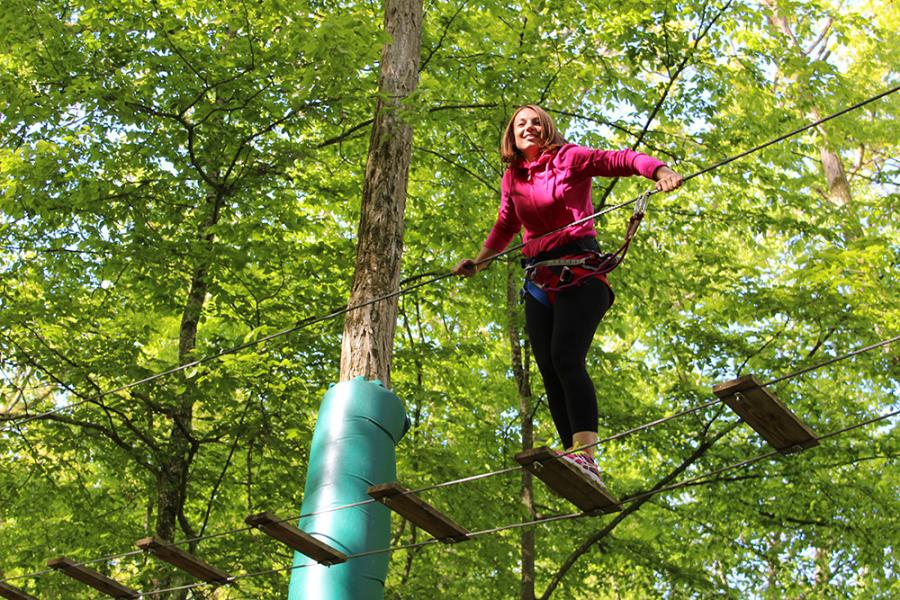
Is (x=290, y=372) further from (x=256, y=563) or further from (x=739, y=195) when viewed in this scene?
(x=739, y=195)

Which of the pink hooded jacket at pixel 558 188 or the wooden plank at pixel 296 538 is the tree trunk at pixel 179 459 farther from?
the pink hooded jacket at pixel 558 188

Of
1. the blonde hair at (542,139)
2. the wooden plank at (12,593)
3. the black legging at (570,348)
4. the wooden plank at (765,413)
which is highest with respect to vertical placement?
the blonde hair at (542,139)

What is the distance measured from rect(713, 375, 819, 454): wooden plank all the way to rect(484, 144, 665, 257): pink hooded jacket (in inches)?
38.5

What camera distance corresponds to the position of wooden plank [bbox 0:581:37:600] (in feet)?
17.0

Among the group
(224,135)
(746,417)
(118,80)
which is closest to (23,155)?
(118,80)

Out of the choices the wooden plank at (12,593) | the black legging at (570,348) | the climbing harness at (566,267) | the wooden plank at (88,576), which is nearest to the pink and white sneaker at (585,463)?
the black legging at (570,348)

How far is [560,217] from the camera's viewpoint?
391cm

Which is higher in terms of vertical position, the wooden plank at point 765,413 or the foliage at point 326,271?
the foliage at point 326,271

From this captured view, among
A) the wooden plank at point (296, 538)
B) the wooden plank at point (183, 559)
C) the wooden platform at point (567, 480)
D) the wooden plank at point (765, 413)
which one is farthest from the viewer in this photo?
the wooden plank at point (183, 559)

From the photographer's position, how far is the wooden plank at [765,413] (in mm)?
3039

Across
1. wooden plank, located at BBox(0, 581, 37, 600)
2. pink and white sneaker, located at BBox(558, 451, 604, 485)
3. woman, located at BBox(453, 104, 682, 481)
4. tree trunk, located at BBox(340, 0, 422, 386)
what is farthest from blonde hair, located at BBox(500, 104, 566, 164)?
wooden plank, located at BBox(0, 581, 37, 600)

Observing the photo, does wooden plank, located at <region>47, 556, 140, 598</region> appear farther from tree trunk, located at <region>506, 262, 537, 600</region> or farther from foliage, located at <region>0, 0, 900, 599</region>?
tree trunk, located at <region>506, 262, 537, 600</region>

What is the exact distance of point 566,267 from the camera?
3721mm

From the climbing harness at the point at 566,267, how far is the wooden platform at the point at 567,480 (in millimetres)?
774
